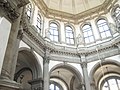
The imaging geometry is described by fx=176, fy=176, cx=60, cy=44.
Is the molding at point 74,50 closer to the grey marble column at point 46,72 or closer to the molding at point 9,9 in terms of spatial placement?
the grey marble column at point 46,72

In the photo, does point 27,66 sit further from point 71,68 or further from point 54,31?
point 54,31

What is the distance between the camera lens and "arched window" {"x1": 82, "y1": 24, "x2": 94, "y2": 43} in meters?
20.2

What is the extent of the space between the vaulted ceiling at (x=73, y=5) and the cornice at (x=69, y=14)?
2.95 feet

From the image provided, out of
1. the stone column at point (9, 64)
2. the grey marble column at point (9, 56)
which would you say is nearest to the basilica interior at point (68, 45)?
the grey marble column at point (9, 56)

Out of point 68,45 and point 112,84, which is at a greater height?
point 68,45

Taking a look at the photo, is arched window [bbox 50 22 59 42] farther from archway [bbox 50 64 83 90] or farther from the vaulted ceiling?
archway [bbox 50 64 83 90]

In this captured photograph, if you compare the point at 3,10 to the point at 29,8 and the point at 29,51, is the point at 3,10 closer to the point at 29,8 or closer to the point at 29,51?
the point at 29,51

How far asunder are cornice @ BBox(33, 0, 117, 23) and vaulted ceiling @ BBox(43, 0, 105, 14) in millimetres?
899

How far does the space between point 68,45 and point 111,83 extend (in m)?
6.63

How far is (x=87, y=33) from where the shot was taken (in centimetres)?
2075

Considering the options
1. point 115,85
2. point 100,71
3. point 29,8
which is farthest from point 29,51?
point 115,85

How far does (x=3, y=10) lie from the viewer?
8.23 meters

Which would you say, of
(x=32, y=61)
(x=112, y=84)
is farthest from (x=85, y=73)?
(x=32, y=61)

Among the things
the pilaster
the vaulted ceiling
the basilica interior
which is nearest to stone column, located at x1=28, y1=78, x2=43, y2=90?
the basilica interior
